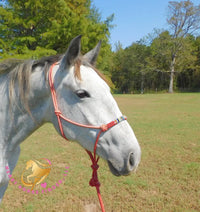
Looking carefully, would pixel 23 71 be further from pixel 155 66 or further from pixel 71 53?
pixel 155 66

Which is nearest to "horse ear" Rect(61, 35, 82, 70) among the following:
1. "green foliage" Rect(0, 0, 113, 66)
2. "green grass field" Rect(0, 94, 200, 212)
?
"green grass field" Rect(0, 94, 200, 212)

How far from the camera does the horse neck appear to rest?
133 cm

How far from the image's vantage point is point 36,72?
1384 millimetres

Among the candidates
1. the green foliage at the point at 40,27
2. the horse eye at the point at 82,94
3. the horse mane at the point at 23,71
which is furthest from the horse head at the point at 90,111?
the green foliage at the point at 40,27

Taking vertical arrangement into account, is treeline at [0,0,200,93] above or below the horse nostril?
above

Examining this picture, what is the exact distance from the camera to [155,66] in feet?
123

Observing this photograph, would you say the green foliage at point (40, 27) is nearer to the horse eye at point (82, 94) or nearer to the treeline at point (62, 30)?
the treeline at point (62, 30)

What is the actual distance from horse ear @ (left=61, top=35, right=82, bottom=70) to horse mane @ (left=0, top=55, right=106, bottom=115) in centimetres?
5

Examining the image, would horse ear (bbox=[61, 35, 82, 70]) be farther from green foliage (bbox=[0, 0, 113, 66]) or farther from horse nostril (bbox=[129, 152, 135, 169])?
green foliage (bbox=[0, 0, 113, 66])

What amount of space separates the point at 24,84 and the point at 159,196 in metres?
2.88

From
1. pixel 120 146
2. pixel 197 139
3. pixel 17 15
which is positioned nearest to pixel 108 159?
pixel 120 146

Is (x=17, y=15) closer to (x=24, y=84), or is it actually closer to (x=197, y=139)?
(x=24, y=84)

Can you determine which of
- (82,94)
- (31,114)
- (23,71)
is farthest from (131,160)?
(23,71)

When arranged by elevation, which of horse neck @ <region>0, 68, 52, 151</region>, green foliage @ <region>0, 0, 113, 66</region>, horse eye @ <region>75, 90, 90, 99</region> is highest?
green foliage @ <region>0, 0, 113, 66</region>
